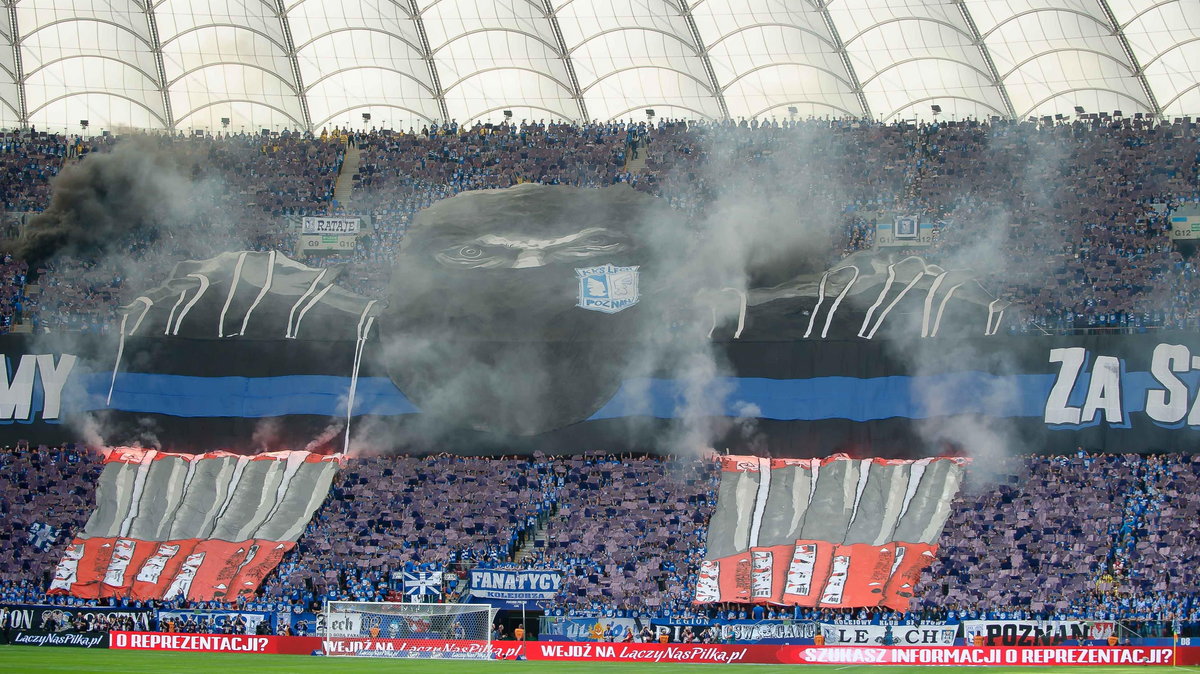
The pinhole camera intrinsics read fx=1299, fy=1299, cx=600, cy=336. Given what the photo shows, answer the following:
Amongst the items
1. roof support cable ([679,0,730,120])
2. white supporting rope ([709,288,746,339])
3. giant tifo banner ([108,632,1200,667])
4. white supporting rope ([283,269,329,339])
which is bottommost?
giant tifo banner ([108,632,1200,667])

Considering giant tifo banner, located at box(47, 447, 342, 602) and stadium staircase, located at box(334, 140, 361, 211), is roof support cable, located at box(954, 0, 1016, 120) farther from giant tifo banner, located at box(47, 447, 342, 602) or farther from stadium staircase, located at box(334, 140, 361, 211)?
giant tifo banner, located at box(47, 447, 342, 602)

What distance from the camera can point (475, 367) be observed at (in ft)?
119

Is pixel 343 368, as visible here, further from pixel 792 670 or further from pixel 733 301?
pixel 792 670

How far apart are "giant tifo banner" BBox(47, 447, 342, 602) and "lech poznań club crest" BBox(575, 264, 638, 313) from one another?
849 centimetres

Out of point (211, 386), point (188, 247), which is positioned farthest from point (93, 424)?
point (188, 247)

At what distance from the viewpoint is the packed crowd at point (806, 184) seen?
37.7 metres

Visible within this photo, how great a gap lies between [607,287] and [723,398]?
451cm

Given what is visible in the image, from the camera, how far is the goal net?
93.5ft


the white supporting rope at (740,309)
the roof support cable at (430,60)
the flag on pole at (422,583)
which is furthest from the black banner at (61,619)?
the roof support cable at (430,60)

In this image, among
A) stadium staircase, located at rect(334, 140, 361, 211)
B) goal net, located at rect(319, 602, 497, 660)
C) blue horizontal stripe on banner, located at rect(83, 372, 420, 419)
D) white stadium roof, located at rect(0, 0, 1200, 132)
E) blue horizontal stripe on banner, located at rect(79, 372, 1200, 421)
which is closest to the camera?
goal net, located at rect(319, 602, 497, 660)

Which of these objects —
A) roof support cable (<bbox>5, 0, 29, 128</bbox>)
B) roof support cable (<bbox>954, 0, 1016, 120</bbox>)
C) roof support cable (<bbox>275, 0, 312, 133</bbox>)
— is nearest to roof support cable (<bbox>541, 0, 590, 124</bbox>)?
roof support cable (<bbox>275, 0, 312, 133</bbox>)

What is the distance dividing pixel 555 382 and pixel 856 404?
8367 mm

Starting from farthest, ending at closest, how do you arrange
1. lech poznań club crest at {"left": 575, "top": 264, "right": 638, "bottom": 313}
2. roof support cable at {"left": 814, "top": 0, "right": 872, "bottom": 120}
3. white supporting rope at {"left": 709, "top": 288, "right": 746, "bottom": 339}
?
roof support cable at {"left": 814, "top": 0, "right": 872, "bottom": 120} < lech poznań club crest at {"left": 575, "top": 264, "right": 638, "bottom": 313} < white supporting rope at {"left": 709, "top": 288, "right": 746, "bottom": 339}

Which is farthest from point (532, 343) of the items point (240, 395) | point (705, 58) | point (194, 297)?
point (705, 58)
